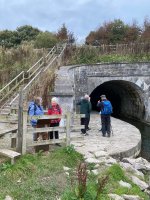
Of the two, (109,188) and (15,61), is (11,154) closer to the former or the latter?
(109,188)

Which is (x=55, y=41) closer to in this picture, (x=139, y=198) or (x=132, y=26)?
(x=132, y=26)

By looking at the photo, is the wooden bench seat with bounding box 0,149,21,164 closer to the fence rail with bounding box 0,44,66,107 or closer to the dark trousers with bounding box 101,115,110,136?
the dark trousers with bounding box 101,115,110,136

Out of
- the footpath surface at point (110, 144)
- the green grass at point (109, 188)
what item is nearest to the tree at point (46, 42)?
the footpath surface at point (110, 144)

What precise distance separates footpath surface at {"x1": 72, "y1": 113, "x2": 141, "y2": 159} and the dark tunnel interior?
1079 cm

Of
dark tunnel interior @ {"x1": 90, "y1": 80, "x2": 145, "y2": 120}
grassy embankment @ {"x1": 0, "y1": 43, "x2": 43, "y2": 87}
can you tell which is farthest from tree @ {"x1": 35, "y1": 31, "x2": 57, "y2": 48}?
dark tunnel interior @ {"x1": 90, "y1": 80, "x2": 145, "y2": 120}

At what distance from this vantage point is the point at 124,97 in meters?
30.3

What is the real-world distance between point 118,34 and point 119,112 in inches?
299

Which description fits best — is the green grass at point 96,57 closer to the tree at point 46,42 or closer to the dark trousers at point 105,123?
the tree at point 46,42

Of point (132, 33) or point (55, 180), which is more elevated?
point (132, 33)

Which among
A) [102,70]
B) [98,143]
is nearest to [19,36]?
[102,70]

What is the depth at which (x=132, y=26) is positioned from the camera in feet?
119

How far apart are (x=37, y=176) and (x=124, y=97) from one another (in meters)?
22.7

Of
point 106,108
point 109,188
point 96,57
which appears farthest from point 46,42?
point 109,188

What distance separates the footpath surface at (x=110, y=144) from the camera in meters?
10.8
